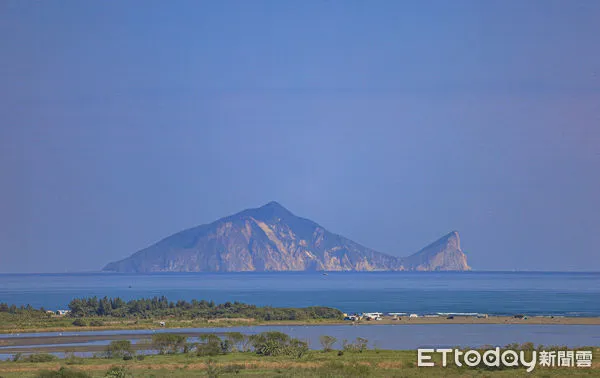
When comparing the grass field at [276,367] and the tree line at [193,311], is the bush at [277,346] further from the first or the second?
the tree line at [193,311]

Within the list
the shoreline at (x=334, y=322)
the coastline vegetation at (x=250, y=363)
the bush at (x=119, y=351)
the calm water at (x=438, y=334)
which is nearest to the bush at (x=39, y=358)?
the coastline vegetation at (x=250, y=363)

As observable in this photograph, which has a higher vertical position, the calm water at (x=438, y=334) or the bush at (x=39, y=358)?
the calm water at (x=438, y=334)

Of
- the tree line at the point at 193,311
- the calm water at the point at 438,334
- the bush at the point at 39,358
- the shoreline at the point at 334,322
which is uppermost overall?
the tree line at the point at 193,311

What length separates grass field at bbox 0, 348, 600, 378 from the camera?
41031 millimetres

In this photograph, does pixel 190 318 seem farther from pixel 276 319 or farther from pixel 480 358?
pixel 480 358

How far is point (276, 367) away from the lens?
149 ft

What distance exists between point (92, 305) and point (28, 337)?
23.0m

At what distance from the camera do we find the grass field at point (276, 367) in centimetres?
4103

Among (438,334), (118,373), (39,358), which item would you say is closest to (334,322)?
(438,334)

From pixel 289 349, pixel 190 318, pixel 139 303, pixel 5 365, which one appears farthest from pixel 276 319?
pixel 5 365

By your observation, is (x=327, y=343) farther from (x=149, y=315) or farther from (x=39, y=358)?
(x=149, y=315)

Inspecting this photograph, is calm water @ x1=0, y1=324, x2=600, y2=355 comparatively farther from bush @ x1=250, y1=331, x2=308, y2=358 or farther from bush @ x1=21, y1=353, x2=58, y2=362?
bush @ x1=21, y1=353, x2=58, y2=362

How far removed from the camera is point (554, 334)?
227 feet

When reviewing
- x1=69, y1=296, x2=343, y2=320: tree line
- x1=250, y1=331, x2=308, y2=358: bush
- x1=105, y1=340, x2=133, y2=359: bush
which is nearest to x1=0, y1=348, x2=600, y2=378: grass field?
x1=250, y1=331, x2=308, y2=358: bush
